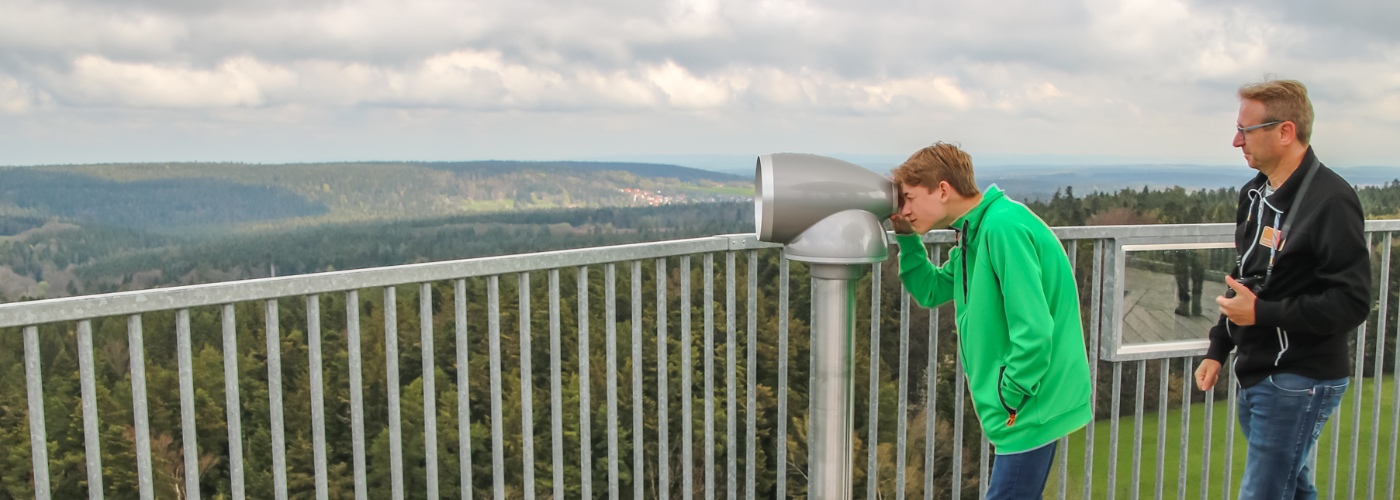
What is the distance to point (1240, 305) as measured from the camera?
2002 mm

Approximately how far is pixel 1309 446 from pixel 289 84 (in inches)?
1317

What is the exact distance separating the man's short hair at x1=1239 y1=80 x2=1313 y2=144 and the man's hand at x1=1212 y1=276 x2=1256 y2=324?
0.39 metres

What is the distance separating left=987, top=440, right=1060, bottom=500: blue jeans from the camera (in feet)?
6.17

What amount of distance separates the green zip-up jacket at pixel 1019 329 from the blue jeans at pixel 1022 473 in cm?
3

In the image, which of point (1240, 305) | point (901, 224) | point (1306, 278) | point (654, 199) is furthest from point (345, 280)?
point (654, 199)

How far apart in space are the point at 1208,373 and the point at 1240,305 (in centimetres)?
45

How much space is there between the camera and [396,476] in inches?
75.5

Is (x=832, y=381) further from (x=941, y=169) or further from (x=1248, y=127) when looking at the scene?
(x=1248, y=127)

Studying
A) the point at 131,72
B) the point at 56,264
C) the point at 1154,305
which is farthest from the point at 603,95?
the point at 1154,305

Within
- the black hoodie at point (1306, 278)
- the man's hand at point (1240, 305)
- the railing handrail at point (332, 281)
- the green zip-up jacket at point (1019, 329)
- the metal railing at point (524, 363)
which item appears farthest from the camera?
the man's hand at point (1240, 305)

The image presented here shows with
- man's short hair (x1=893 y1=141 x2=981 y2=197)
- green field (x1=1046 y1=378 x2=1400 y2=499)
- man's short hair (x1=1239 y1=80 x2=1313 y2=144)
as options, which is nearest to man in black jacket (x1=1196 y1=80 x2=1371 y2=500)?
man's short hair (x1=1239 y1=80 x2=1313 y2=144)

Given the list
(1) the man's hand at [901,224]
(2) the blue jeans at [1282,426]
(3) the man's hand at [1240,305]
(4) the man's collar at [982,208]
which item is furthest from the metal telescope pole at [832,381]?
(2) the blue jeans at [1282,426]

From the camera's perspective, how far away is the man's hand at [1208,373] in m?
2.35

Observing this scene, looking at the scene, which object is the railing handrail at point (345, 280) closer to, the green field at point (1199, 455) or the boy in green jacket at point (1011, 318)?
the boy in green jacket at point (1011, 318)
